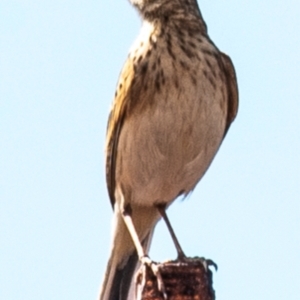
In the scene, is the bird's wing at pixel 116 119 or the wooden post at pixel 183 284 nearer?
the wooden post at pixel 183 284

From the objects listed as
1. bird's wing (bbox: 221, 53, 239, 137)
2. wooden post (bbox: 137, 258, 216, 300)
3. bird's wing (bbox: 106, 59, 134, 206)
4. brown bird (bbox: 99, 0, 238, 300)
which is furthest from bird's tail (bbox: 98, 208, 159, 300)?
wooden post (bbox: 137, 258, 216, 300)

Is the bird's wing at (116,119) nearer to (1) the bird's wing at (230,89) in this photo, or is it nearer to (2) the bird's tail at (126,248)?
(2) the bird's tail at (126,248)

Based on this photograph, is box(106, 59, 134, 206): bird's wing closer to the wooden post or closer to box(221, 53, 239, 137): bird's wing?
box(221, 53, 239, 137): bird's wing

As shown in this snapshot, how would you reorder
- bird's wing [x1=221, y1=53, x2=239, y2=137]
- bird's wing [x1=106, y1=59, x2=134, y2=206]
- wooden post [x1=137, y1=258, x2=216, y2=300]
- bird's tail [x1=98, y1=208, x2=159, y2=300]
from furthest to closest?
1. bird's tail [x1=98, y1=208, x2=159, y2=300]
2. bird's wing [x1=221, y1=53, x2=239, y2=137]
3. bird's wing [x1=106, y1=59, x2=134, y2=206]
4. wooden post [x1=137, y1=258, x2=216, y2=300]

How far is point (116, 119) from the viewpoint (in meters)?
8.03

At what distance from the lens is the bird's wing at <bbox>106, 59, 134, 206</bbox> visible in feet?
25.8

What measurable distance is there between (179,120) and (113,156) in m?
0.83

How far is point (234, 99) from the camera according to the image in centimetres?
824

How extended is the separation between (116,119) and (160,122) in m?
0.50

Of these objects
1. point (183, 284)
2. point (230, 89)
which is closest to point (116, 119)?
point (230, 89)

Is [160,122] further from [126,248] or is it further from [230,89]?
[126,248]

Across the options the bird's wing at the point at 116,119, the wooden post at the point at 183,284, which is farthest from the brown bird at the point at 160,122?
the wooden post at the point at 183,284

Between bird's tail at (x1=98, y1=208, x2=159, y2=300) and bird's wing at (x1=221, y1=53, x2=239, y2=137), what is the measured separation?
1043 mm

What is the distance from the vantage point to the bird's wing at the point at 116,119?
7871 millimetres
